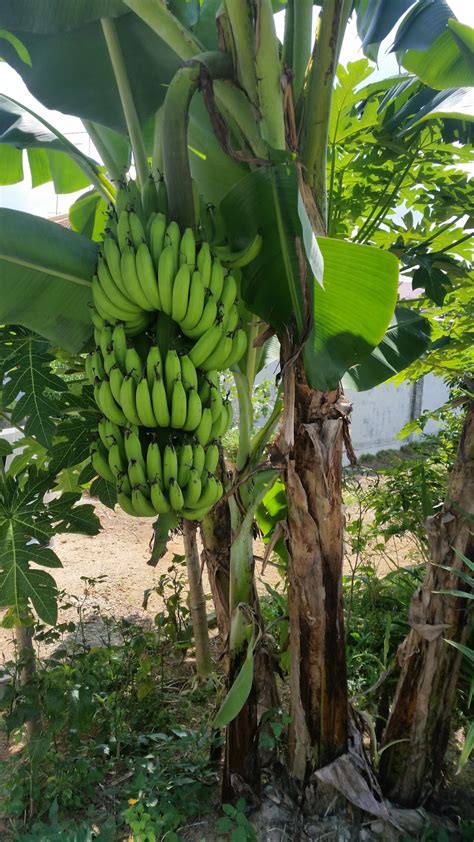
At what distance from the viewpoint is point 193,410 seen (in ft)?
3.78

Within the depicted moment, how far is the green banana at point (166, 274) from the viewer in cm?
110

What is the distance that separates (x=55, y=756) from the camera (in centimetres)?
191

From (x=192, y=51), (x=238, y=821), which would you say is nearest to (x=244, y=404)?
(x=192, y=51)

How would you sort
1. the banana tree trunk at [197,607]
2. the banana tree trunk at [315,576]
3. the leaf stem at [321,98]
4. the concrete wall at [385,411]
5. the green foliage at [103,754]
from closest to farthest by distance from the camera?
1. the leaf stem at [321,98]
2. the banana tree trunk at [315,576]
3. the green foliage at [103,754]
4. the banana tree trunk at [197,607]
5. the concrete wall at [385,411]

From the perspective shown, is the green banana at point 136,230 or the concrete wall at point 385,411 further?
the concrete wall at point 385,411

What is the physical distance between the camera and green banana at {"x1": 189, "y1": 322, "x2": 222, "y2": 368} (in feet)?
3.89

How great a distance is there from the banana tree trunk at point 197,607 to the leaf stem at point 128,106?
1.48m

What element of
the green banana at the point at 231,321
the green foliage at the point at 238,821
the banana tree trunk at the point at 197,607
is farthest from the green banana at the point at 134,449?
the banana tree trunk at the point at 197,607

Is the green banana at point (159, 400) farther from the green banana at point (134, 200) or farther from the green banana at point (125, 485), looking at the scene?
the green banana at point (134, 200)

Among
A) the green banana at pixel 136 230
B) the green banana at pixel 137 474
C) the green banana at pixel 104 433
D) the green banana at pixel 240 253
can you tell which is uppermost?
the green banana at pixel 240 253

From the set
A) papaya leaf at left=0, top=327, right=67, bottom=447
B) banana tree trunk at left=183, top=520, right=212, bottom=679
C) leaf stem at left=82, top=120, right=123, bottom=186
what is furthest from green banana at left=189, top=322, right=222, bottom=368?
banana tree trunk at left=183, top=520, right=212, bottom=679

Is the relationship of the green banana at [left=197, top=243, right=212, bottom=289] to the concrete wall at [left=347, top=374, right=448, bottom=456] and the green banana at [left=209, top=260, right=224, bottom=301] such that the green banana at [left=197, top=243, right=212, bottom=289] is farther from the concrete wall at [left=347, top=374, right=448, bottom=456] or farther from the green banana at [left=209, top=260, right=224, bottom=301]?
the concrete wall at [left=347, top=374, right=448, bottom=456]

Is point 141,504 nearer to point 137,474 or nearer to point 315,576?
point 137,474

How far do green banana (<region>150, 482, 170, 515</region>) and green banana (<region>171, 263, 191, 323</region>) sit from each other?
36 centimetres
